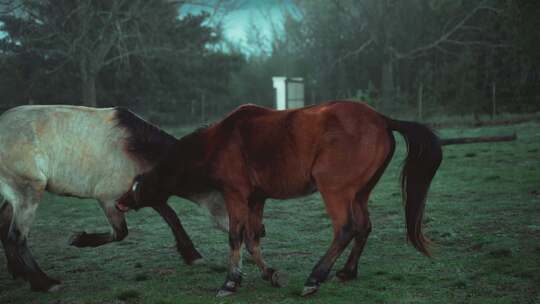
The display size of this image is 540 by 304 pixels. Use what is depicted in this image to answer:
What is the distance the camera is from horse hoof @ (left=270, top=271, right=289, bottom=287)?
5.29m

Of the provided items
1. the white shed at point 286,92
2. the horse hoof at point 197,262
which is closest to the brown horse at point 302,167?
the horse hoof at point 197,262

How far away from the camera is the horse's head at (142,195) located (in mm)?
5789

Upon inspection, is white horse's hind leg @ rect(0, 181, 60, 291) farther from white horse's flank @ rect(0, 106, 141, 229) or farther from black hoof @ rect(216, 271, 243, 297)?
black hoof @ rect(216, 271, 243, 297)

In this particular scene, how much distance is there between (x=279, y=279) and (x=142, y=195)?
4.88 feet

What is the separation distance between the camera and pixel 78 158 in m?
6.50

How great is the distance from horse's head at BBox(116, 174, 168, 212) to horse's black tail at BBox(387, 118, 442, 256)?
2183 mm

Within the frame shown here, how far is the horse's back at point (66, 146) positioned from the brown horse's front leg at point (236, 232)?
1.54 m

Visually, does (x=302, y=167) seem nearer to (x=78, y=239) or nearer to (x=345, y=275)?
(x=345, y=275)

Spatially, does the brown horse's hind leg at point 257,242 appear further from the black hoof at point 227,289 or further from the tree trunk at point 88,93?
the tree trunk at point 88,93

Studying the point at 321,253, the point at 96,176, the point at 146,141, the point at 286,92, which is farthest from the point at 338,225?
the point at 286,92

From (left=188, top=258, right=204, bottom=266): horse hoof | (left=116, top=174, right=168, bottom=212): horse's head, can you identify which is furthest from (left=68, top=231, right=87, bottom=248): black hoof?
(left=188, top=258, right=204, bottom=266): horse hoof

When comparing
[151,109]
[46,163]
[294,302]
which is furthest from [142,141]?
[151,109]

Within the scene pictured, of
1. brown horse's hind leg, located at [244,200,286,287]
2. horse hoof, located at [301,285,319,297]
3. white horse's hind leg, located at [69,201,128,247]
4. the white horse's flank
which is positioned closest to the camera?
horse hoof, located at [301,285,319,297]

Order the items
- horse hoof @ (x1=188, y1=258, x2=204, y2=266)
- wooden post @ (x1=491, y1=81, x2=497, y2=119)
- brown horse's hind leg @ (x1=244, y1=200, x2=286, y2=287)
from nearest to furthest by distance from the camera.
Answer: brown horse's hind leg @ (x1=244, y1=200, x2=286, y2=287) → horse hoof @ (x1=188, y1=258, x2=204, y2=266) → wooden post @ (x1=491, y1=81, x2=497, y2=119)
